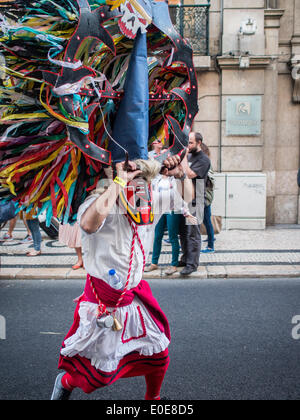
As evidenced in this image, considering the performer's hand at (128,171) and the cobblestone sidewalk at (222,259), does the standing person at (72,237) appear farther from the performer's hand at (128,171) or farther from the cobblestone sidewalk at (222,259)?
the performer's hand at (128,171)

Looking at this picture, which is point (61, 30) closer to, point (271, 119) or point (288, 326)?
point (288, 326)

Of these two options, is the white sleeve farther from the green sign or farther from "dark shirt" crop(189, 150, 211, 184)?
the green sign

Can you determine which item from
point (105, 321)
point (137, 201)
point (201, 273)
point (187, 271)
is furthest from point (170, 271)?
point (137, 201)

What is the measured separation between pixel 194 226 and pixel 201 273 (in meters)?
0.66

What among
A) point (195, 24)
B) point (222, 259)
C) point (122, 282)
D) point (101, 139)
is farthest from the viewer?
point (195, 24)

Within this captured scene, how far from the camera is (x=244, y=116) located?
31.0 ft

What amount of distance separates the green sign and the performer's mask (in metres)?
7.93

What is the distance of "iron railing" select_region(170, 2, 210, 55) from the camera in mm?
9516

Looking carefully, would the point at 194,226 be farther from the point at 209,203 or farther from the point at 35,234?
the point at 35,234

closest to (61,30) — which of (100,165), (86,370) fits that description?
(100,165)

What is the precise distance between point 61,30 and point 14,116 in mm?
445
